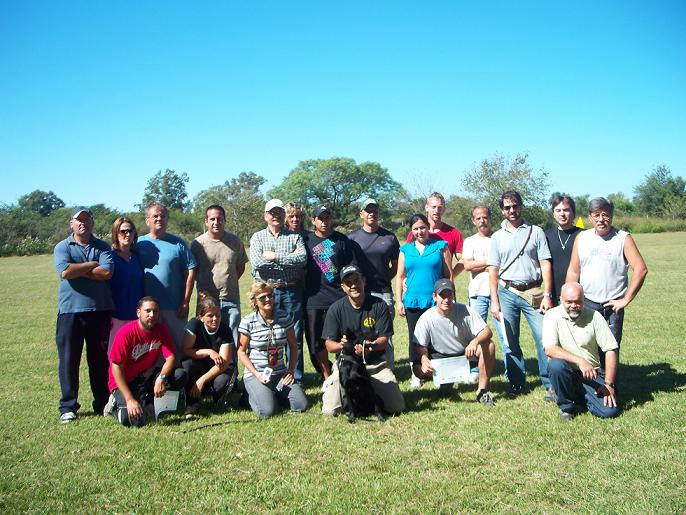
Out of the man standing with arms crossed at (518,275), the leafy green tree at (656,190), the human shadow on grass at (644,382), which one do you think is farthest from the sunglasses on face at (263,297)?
the leafy green tree at (656,190)

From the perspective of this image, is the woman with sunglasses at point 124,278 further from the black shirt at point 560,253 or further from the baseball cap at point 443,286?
the black shirt at point 560,253

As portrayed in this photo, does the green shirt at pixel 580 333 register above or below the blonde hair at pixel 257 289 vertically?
below

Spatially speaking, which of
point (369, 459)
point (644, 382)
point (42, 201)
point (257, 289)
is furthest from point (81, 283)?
point (42, 201)

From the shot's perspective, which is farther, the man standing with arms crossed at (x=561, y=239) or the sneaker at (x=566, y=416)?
the man standing with arms crossed at (x=561, y=239)

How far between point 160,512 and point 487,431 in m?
2.54

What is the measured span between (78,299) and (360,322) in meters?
2.62

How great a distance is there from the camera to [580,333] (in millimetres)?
4750

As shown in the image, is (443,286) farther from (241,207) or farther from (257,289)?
(241,207)

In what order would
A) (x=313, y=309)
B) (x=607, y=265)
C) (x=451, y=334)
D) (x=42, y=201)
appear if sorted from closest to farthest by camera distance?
(x=607, y=265)
(x=451, y=334)
(x=313, y=309)
(x=42, y=201)

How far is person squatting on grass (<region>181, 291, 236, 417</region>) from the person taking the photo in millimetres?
5301

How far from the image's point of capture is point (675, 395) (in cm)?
503

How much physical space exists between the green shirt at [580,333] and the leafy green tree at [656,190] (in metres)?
68.2

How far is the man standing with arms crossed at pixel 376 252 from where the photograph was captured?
602cm

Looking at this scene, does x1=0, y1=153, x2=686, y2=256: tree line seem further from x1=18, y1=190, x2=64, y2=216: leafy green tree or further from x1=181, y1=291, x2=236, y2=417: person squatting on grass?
x1=181, y1=291, x2=236, y2=417: person squatting on grass
